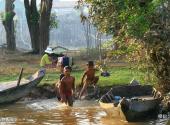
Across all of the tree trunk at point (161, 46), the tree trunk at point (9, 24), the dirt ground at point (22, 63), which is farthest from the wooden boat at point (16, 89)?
the tree trunk at point (9, 24)

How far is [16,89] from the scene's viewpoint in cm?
1711

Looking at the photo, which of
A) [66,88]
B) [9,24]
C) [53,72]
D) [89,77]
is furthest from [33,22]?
[66,88]

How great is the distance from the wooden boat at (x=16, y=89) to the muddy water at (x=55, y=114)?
310 millimetres

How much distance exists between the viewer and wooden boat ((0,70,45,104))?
55.2 ft

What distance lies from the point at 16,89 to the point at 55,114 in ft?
7.91

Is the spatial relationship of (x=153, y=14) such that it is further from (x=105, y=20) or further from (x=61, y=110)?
(x=61, y=110)

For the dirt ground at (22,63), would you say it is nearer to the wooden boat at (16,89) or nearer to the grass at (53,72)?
the grass at (53,72)

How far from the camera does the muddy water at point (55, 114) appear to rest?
1367 cm

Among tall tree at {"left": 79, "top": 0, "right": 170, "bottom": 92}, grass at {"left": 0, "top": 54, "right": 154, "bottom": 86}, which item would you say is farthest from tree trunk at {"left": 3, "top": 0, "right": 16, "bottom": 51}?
tall tree at {"left": 79, "top": 0, "right": 170, "bottom": 92}

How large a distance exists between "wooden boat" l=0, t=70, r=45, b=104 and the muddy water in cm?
31

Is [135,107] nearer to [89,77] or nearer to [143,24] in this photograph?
[143,24]

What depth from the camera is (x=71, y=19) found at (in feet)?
246

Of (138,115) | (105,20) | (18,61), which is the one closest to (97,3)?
(105,20)

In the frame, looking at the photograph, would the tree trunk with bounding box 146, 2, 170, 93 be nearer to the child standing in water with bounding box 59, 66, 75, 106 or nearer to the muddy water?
the muddy water
